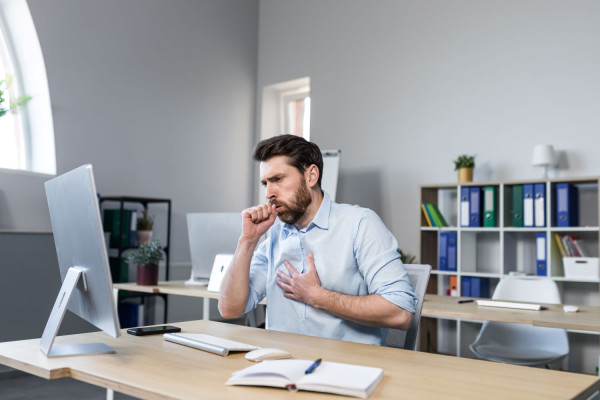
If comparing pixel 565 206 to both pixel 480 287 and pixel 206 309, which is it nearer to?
pixel 480 287

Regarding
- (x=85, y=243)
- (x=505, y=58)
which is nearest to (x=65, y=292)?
(x=85, y=243)

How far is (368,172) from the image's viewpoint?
5.36m

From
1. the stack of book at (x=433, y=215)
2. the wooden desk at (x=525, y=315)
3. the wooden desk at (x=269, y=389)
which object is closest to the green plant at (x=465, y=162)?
the stack of book at (x=433, y=215)

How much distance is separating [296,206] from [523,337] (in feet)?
6.67

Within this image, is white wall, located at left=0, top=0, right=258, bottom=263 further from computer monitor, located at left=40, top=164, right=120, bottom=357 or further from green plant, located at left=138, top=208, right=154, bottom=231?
computer monitor, located at left=40, top=164, right=120, bottom=357

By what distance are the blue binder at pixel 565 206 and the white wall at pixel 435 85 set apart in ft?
0.98

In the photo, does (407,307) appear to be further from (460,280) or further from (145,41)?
(145,41)

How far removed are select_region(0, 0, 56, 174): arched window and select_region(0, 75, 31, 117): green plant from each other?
0.33ft

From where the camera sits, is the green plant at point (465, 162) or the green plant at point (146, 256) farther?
the green plant at point (465, 162)

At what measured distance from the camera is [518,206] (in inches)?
163

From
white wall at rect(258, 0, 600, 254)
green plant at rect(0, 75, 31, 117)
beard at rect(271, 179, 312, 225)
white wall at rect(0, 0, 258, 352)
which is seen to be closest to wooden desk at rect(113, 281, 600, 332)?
beard at rect(271, 179, 312, 225)

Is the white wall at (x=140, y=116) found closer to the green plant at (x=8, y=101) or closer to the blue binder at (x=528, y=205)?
the green plant at (x=8, y=101)

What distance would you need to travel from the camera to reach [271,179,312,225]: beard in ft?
6.15

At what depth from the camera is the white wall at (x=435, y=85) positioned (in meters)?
4.27
